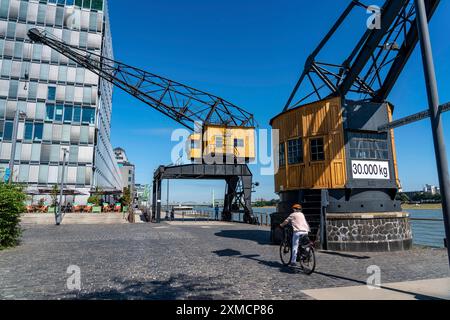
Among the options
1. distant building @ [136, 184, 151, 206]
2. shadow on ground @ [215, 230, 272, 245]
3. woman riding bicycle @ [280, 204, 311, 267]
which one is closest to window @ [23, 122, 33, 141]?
distant building @ [136, 184, 151, 206]

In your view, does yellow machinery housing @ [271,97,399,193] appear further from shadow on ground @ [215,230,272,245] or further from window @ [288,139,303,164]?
shadow on ground @ [215,230,272,245]

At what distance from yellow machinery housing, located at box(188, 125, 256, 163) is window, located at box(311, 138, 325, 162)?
60.2 feet

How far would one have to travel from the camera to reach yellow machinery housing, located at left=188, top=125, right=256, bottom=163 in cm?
3166

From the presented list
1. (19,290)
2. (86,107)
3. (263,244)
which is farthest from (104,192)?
(19,290)

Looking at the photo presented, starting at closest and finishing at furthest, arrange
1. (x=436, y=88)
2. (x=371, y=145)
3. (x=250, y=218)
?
(x=436, y=88) → (x=371, y=145) → (x=250, y=218)

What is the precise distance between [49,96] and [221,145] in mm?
30674

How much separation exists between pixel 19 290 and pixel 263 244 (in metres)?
10.4

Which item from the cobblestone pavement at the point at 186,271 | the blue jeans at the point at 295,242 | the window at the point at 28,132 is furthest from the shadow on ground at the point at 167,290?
the window at the point at 28,132

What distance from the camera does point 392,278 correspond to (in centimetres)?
778

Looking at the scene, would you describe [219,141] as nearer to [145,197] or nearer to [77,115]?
[77,115]

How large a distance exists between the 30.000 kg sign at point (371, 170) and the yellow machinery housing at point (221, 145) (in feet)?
63.6

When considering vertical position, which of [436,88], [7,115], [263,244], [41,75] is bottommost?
[263,244]

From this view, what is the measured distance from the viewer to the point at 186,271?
865 centimetres
